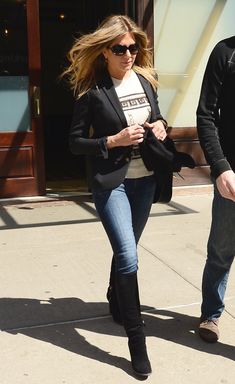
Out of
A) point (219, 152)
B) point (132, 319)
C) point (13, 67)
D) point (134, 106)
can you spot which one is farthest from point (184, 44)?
point (132, 319)

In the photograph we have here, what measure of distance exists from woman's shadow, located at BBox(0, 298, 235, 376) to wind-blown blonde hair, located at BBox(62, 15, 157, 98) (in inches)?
53.1

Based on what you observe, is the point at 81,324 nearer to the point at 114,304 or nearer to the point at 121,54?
the point at 114,304

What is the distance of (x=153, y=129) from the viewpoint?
2729 millimetres

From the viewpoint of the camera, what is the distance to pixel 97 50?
2.71m

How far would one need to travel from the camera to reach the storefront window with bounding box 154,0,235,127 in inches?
254

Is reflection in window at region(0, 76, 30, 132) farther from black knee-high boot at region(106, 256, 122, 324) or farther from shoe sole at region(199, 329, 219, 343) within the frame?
shoe sole at region(199, 329, 219, 343)

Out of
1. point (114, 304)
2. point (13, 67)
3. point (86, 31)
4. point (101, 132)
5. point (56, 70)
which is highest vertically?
point (101, 132)

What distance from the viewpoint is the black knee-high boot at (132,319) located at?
263 cm

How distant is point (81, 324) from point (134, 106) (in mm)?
1340

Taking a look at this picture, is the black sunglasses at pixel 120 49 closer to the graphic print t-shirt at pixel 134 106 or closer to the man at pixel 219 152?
the graphic print t-shirt at pixel 134 106

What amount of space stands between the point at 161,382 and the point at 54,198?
155 inches

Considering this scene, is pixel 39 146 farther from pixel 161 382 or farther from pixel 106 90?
pixel 161 382

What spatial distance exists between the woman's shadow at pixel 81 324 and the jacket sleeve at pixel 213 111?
1024 mm

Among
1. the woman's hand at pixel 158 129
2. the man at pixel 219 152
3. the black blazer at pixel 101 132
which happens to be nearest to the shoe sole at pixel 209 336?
the man at pixel 219 152
